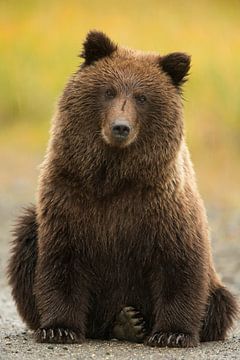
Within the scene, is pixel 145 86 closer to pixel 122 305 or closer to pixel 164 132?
pixel 164 132

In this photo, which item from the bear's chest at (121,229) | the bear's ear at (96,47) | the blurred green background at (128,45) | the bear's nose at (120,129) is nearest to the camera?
the bear's nose at (120,129)

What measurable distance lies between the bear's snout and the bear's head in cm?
6

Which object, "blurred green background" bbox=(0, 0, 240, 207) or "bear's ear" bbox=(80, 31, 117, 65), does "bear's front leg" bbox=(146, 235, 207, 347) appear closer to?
"bear's ear" bbox=(80, 31, 117, 65)

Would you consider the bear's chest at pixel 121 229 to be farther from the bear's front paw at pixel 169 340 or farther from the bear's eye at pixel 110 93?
the bear's eye at pixel 110 93

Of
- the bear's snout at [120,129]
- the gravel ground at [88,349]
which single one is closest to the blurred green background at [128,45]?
the gravel ground at [88,349]

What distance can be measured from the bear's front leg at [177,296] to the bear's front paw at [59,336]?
0.50 metres

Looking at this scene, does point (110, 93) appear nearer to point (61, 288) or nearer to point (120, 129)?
point (120, 129)

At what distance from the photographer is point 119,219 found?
9633 millimetres

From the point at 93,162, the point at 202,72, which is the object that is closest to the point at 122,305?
the point at 93,162

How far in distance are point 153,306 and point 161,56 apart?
181cm

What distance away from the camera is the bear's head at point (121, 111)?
962cm

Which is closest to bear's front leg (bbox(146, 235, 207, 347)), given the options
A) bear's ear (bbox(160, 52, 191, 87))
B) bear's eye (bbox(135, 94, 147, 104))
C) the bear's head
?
the bear's head

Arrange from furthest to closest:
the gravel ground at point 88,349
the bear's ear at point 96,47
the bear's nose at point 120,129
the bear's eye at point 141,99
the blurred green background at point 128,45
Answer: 1. the blurred green background at point 128,45
2. the bear's ear at point 96,47
3. the bear's eye at point 141,99
4. the bear's nose at point 120,129
5. the gravel ground at point 88,349

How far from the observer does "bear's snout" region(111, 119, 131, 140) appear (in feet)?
30.7
